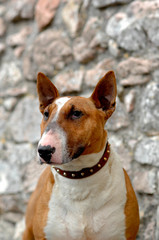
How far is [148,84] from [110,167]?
70 cm

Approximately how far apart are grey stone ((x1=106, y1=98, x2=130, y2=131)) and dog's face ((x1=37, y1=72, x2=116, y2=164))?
601 mm

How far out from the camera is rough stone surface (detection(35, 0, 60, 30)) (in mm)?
2656

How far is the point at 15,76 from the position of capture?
295 centimetres

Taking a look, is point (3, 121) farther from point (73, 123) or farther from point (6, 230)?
point (73, 123)

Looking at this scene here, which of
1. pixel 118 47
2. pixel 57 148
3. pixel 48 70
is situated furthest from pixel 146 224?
pixel 48 70

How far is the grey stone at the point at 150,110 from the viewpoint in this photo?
203cm

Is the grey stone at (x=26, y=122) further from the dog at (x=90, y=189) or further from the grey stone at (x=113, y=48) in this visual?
the dog at (x=90, y=189)

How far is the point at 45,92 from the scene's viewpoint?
5.66 ft

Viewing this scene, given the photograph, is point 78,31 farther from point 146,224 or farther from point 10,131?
point 146,224

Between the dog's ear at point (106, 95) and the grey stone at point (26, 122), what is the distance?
3.79 feet

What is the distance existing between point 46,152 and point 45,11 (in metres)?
1.72

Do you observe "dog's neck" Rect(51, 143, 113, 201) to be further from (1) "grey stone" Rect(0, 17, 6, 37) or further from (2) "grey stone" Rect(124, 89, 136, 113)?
(1) "grey stone" Rect(0, 17, 6, 37)

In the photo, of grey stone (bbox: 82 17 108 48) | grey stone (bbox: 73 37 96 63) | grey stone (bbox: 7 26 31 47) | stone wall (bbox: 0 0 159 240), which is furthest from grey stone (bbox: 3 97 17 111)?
grey stone (bbox: 82 17 108 48)

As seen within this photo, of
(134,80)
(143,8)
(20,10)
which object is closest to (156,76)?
(134,80)
